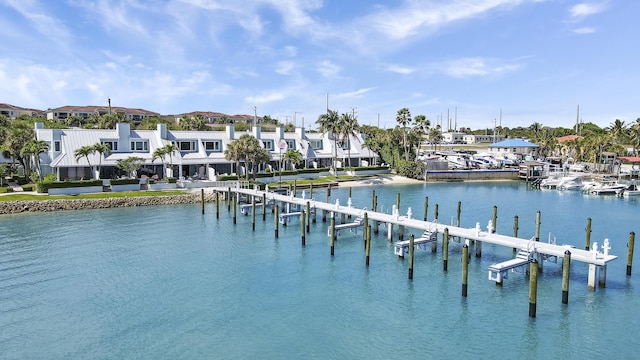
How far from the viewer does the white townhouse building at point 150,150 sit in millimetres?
61312

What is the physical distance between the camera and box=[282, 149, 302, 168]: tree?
253ft

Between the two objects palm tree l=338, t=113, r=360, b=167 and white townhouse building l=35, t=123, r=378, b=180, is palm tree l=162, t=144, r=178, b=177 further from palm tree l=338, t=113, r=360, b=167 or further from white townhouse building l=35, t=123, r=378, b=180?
palm tree l=338, t=113, r=360, b=167

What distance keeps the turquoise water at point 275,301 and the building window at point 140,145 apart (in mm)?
25405

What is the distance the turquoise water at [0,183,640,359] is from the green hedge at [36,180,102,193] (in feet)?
39.5

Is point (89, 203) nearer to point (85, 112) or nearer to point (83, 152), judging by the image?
point (83, 152)

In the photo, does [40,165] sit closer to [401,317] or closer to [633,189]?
[401,317]

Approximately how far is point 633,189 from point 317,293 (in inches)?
2860

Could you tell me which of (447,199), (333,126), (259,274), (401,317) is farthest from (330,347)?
(333,126)

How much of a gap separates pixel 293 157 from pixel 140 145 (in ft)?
78.3

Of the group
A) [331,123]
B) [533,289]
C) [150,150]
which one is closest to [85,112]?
[150,150]

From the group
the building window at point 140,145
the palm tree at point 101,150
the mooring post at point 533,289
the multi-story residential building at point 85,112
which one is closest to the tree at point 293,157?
the building window at point 140,145

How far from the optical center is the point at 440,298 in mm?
26984

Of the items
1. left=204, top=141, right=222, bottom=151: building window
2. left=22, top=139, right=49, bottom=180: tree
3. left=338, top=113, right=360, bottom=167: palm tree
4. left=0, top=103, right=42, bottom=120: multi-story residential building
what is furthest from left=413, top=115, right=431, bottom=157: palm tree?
→ left=0, top=103, right=42, bottom=120: multi-story residential building

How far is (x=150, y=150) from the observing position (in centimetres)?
6812
